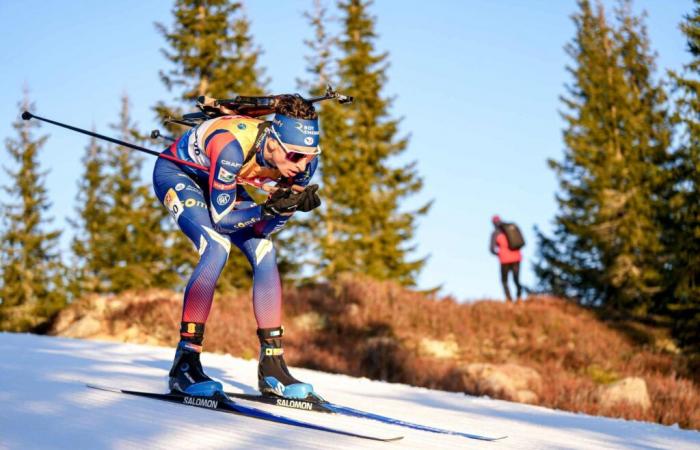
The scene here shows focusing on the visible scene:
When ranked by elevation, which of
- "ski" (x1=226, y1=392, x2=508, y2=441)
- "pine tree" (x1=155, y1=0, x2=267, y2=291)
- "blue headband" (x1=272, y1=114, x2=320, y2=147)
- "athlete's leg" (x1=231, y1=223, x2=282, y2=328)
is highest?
"pine tree" (x1=155, y1=0, x2=267, y2=291)

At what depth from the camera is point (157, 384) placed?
475 centimetres

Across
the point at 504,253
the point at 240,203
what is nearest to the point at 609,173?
the point at 504,253

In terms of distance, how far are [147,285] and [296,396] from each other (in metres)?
23.9

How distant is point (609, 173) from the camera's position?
2531cm

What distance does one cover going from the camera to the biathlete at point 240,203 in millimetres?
4195

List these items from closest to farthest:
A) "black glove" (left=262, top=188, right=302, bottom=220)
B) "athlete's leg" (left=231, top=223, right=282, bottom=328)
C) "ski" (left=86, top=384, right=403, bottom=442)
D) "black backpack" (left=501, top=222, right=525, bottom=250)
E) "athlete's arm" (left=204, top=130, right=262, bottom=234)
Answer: "ski" (left=86, top=384, right=403, bottom=442), "black glove" (left=262, top=188, right=302, bottom=220), "athlete's arm" (left=204, top=130, right=262, bottom=234), "athlete's leg" (left=231, top=223, right=282, bottom=328), "black backpack" (left=501, top=222, right=525, bottom=250)

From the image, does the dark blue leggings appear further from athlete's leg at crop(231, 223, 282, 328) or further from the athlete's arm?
the athlete's arm

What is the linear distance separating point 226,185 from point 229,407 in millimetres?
1305

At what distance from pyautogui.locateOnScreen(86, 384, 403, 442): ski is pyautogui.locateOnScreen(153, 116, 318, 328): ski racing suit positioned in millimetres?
528

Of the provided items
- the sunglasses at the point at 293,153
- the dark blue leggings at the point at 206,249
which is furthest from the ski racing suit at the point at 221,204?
the sunglasses at the point at 293,153

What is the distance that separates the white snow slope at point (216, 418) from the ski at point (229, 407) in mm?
82

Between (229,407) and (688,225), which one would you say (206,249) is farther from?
(688,225)

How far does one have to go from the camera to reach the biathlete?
4195 mm

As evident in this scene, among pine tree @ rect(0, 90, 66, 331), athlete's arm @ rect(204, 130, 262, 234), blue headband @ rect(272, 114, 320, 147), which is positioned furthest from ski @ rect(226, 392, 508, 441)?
pine tree @ rect(0, 90, 66, 331)
